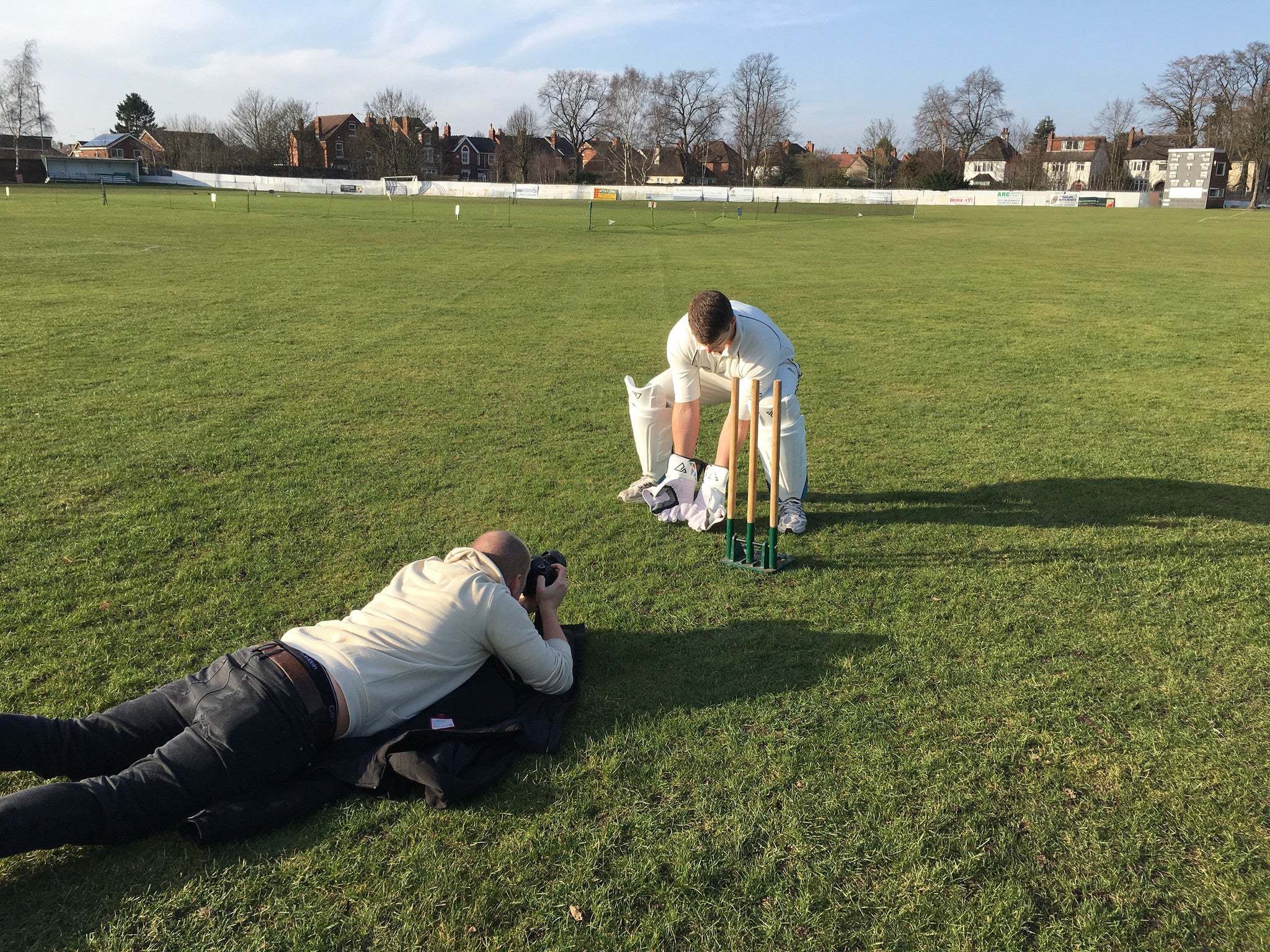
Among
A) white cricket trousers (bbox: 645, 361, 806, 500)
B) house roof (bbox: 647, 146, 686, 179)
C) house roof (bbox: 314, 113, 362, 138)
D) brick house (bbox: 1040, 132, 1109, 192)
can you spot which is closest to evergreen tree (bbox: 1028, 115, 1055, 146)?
brick house (bbox: 1040, 132, 1109, 192)

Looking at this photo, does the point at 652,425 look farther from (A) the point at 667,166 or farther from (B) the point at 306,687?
(A) the point at 667,166

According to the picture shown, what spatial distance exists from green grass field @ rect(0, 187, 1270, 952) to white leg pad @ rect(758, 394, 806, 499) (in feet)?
1.39

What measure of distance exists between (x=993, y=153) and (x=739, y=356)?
371 feet

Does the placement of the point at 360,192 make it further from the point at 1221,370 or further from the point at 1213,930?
the point at 1213,930

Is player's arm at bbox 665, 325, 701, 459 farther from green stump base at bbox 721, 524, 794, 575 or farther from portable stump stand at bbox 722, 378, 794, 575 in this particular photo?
green stump base at bbox 721, 524, 794, 575

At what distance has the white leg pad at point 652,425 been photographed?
252 inches

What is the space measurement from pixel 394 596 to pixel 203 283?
1584cm

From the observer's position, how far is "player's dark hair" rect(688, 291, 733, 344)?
17.5ft

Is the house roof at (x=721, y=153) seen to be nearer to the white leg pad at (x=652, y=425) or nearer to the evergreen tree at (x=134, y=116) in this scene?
the evergreen tree at (x=134, y=116)

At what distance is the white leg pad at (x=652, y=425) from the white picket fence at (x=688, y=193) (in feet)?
169

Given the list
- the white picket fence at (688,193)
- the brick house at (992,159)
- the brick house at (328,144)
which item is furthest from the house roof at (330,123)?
the brick house at (992,159)

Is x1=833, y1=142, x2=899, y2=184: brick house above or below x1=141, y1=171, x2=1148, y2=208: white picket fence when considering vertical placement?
above

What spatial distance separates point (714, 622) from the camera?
468 cm

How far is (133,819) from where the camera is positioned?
9.43 ft
